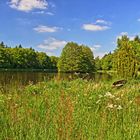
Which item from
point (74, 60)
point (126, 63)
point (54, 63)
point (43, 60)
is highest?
point (43, 60)

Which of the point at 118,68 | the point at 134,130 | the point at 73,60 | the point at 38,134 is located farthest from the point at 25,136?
the point at 73,60

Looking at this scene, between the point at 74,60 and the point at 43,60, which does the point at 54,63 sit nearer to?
the point at 43,60

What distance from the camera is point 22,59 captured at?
118375 millimetres

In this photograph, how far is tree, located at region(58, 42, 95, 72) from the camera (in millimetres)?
93938

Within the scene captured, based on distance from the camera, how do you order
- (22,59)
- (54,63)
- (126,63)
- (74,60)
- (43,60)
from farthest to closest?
(54,63) < (43,60) < (22,59) < (74,60) < (126,63)

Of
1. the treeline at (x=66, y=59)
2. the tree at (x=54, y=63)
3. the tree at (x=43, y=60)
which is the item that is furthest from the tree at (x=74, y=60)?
the tree at (x=54, y=63)

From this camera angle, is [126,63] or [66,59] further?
[66,59]

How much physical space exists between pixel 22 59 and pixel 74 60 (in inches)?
1143

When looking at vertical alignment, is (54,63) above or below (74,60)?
above

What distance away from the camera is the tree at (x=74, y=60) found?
93.9 m

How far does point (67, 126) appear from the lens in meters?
4.11

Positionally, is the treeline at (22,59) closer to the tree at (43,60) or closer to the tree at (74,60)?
the tree at (43,60)

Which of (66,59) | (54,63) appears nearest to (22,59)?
(54,63)

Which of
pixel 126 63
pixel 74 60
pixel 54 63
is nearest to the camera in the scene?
pixel 126 63
